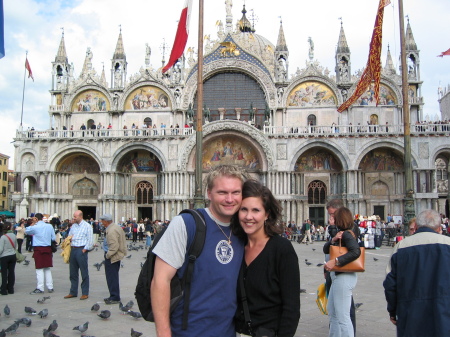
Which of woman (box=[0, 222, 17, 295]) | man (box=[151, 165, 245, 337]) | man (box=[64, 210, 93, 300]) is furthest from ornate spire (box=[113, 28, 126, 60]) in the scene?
man (box=[151, 165, 245, 337])

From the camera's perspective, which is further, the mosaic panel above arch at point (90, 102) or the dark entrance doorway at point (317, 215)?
the mosaic panel above arch at point (90, 102)

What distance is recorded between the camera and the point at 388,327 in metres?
8.38

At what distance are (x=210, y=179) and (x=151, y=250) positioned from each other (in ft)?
2.44

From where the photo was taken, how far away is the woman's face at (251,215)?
12.6 ft

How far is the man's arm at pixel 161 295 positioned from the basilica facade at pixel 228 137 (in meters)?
31.0

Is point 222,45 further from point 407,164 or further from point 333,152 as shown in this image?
point 407,164

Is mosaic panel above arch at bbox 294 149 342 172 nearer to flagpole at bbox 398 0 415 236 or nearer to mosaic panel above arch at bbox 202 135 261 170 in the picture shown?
mosaic panel above arch at bbox 202 135 261 170

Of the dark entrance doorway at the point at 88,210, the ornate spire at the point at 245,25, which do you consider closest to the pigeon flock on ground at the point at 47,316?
the dark entrance doorway at the point at 88,210

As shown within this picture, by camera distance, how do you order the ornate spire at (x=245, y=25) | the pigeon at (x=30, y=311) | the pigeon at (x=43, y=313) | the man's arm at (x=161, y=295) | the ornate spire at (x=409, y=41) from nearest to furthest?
the man's arm at (x=161, y=295) → the pigeon at (x=43, y=313) → the pigeon at (x=30, y=311) → the ornate spire at (x=409, y=41) → the ornate spire at (x=245, y=25)

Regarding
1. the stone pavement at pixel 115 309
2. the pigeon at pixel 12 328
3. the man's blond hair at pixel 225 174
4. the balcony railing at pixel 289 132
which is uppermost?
the balcony railing at pixel 289 132

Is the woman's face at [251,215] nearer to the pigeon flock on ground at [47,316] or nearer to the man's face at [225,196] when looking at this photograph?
the man's face at [225,196]

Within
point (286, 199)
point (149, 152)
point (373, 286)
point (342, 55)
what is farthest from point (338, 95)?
point (373, 286)

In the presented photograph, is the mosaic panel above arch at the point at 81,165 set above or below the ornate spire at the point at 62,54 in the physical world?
below

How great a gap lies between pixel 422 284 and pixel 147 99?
35.4m
